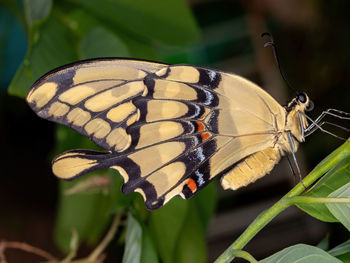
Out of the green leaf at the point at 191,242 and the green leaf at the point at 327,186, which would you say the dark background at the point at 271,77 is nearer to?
the green leaf at the point at 191,242

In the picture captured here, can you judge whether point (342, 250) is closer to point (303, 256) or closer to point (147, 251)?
point (303, 256)

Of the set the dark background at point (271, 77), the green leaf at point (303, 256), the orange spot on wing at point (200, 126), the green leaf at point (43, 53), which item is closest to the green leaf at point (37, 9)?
the green leaf at point (43, 53)

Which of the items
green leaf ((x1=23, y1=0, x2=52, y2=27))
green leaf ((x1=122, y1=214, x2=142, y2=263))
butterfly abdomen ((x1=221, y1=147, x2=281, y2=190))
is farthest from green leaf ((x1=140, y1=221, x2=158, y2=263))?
green leaf ((x1=23, y1=0, x2=52, y2=27))

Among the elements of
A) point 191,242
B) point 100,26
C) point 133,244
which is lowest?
point 191,242

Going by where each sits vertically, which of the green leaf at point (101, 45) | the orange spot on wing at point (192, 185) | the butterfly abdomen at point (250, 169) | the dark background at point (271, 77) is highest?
the green leaf at point (101, 45)

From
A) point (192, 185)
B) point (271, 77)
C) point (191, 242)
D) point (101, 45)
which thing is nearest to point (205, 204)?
point (191, 242)

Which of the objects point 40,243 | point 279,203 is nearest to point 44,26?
point 279,203

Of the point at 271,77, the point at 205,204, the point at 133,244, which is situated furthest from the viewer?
the point at 271,77
